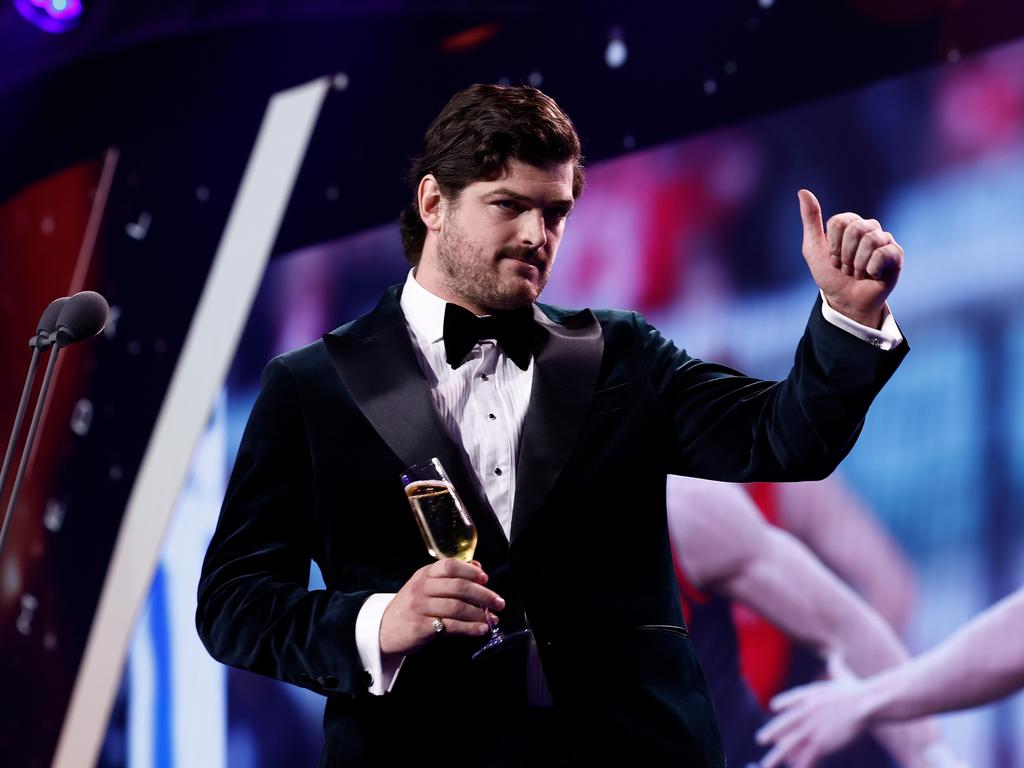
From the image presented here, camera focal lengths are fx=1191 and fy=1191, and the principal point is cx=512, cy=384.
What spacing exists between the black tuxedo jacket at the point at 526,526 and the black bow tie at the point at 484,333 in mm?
38

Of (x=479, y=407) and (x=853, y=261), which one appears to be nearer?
(x=853, y=261)

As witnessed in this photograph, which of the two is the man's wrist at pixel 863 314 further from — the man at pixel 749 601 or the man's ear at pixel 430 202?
the man at pixel 749 601

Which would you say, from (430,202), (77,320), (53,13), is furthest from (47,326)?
(53,13)

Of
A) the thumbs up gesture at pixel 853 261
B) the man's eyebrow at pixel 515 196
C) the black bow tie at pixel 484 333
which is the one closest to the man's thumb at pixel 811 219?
the thumbs up gesture at pixel 853 261

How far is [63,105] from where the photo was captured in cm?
440

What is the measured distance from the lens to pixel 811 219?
156 cm

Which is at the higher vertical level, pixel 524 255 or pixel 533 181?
pixel 533 181

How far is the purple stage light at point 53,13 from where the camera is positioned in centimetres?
429

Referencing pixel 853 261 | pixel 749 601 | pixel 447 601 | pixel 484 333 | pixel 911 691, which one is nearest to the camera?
pixel 447 601

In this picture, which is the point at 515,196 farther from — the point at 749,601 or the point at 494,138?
the point at 749,601

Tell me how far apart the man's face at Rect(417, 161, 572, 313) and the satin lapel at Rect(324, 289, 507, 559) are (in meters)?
0.16

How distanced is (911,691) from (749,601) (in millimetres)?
459

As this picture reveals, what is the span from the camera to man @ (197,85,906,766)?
153 cm

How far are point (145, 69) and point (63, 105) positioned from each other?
0.37 meters
